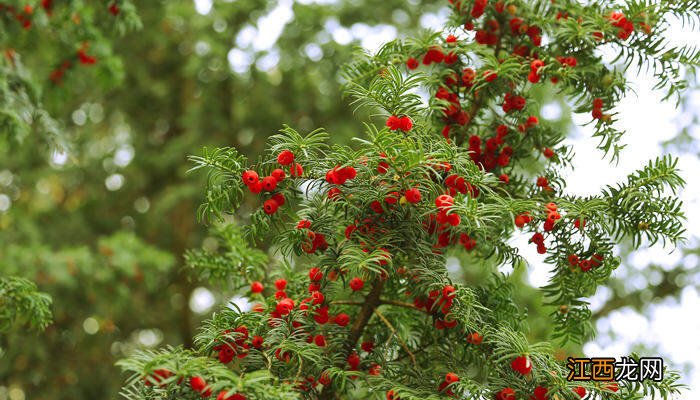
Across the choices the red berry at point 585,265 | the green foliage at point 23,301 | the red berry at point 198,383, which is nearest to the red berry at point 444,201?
the red berry at point 585,265

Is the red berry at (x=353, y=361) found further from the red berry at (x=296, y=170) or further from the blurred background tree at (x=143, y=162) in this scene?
the blurred background tree at (x=143, y=162)

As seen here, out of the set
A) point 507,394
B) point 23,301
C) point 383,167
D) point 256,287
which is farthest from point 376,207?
point 23,301

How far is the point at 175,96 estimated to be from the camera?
471cm

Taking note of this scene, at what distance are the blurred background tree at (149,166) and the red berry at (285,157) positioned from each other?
83.5 inches

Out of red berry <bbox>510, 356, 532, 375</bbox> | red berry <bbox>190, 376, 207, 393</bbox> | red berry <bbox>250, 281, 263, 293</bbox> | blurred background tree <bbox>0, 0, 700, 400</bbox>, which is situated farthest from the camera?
blurred background tree <bbox>0, 0, 700, 400</bbox>

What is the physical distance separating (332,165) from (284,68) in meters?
2.94

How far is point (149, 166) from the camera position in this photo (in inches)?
171

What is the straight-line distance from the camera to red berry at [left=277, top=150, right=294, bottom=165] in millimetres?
1167

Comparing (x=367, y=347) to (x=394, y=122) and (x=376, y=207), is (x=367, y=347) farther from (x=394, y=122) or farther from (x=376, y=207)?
(x=394, y=122)

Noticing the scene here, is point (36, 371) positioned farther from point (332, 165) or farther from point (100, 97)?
point (332, 165)

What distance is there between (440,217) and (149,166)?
11.6 ft

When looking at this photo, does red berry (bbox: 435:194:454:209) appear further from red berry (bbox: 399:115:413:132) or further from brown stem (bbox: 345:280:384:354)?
brown stem (bbox: 345:280:384:354)

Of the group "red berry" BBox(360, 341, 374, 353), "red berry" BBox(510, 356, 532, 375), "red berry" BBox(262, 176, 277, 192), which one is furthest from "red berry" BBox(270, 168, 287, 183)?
"red berry" BBox(510, 356, 532, 375)

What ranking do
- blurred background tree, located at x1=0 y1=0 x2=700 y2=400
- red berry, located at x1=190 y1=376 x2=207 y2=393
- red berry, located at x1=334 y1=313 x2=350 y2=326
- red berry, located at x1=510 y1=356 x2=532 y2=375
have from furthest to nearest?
1. blurred background tree, located at x1=0 y1=0 x2=700 y2=400
2. red berry, located at x1=334 y1=313 x2=350 y2=326
3. red berry, located at x1=510 y1=356 x2=532 y2=375
4. red berry, located at x1=190 y1=376 x2=207 y2=393
